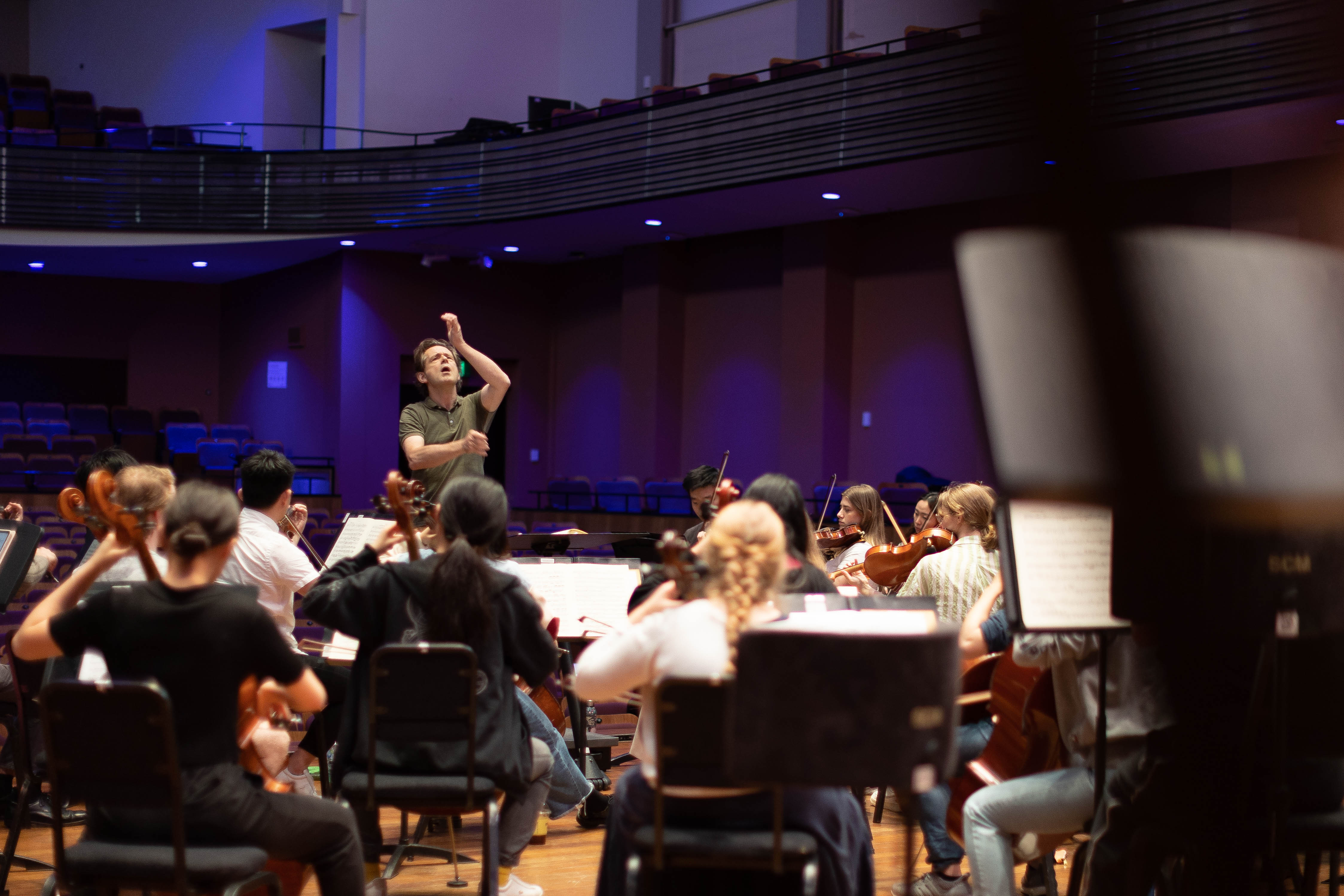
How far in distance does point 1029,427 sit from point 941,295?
9.97 m

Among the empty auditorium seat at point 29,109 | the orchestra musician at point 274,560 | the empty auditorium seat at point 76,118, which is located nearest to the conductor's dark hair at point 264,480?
the orchestra musician at point 274,560

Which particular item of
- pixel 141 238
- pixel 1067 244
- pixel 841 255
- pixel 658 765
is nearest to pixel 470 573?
pixel 658 765

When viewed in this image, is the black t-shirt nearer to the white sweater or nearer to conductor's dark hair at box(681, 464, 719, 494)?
the white sweater

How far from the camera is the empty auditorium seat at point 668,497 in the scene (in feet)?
34.7

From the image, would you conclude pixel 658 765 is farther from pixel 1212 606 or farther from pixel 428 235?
pixel 428 235

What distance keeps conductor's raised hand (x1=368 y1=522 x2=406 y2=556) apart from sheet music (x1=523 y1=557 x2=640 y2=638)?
712 millimetres

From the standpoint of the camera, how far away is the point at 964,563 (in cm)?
366

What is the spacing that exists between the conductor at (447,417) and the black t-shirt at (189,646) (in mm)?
1741

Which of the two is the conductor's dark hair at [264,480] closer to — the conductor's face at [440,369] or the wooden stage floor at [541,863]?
the conductor's face at [440,369]

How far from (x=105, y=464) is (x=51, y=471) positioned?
8290 millimetres

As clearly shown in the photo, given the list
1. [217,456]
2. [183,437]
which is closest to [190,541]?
[217,456]

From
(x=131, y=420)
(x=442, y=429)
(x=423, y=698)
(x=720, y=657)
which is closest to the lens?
(x=720, y=657)

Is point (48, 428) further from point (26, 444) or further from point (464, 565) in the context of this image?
point (464, 565)

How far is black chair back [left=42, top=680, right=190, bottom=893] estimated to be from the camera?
6.59ft
